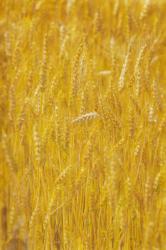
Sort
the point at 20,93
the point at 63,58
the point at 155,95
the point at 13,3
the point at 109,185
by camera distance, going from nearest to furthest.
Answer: the point at 109,185 → the point at 155,95 → the point at 20,93 → the point at 63,58 → the point at 13,3

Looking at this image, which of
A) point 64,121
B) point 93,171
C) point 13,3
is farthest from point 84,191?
point 13,3

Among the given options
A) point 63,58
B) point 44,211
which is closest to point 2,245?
point 44,211

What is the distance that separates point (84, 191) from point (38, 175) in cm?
14

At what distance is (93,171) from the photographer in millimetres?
1592

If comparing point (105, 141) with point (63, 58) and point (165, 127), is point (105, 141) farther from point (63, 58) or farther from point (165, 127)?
point (63, 58)

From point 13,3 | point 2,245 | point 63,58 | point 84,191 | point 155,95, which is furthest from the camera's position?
point 13,3

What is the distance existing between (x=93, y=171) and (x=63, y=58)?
0.70 meters

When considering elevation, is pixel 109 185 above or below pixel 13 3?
below

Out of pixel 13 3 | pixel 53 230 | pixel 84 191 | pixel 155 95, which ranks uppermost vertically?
pixel 13 3

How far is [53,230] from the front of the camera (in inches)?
65.9

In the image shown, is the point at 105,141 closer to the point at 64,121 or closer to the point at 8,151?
the point at 64,121

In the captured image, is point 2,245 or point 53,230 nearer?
point 2,245

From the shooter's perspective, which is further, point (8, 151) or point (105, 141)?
point (105, 141)

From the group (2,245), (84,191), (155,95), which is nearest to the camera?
(2,245)
